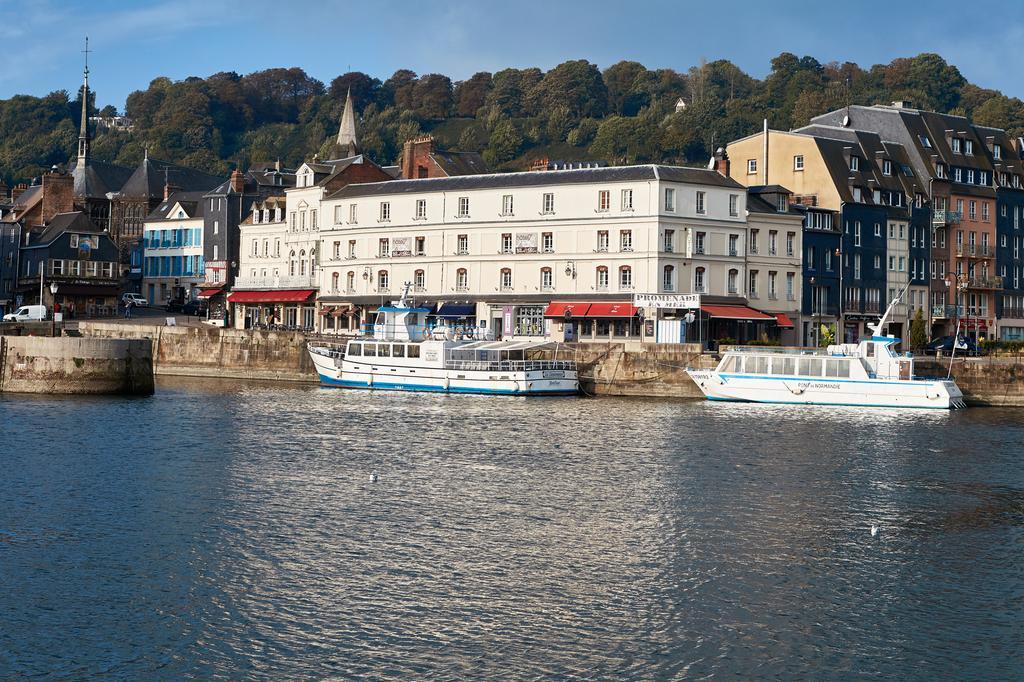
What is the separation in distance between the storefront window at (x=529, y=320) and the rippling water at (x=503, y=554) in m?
30.0

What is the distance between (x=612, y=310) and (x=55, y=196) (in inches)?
→ 2518

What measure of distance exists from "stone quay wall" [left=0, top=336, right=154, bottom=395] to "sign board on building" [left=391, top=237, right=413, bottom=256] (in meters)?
26.5

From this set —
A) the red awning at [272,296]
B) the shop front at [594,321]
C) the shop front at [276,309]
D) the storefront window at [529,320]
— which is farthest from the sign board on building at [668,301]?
the red awning at [272,296]

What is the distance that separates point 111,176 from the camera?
12756cm

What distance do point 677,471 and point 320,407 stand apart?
958 inches

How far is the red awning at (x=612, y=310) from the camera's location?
245ft

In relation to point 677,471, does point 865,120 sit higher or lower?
higher

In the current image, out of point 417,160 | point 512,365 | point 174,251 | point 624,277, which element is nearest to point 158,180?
point 174,251

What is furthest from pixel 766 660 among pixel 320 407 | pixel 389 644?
pixel 320 407

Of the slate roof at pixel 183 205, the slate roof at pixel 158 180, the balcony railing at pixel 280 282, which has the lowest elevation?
the balcony railing at pixel 280 282

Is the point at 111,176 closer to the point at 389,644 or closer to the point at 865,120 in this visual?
the point at 865,120

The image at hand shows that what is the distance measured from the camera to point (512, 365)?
6756 cm

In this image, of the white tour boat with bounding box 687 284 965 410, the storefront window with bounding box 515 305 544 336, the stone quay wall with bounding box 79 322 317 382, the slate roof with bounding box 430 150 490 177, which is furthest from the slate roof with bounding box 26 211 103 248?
the white tour boat with bounding box 687 284 965 410

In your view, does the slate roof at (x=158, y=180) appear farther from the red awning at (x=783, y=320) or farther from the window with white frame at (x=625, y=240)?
the red awning at (x=783, y=320)
